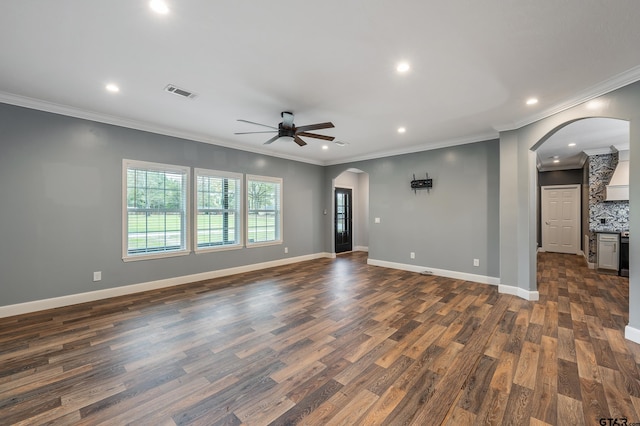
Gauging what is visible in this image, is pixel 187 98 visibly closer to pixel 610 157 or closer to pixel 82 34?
pixel 82 34

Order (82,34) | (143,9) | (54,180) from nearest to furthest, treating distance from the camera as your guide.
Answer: (143,9)
(82,34)
(54,180)

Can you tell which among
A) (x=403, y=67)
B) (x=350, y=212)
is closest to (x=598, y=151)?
(x=350, y=212)

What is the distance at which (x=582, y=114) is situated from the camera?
10.8 ft

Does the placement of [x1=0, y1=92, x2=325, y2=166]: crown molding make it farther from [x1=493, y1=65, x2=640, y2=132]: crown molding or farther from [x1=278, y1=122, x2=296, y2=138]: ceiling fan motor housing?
[x1=493, y1=65, x2=640, y2=132]: crown molding

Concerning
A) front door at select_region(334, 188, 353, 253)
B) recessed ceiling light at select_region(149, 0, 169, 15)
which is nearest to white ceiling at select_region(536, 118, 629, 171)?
front door at select_region(334, 188, 353, 253)

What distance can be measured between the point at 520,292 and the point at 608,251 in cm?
339

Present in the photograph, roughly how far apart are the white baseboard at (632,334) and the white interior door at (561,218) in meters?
6.70

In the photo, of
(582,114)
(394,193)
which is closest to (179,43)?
(582,114)

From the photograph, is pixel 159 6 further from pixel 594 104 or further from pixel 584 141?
pixel 584 141

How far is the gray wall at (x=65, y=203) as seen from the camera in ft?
11.4

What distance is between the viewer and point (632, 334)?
9.07ft

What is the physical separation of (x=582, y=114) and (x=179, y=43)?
4.60 metres

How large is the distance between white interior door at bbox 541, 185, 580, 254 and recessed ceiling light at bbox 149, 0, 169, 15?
34.7 ft

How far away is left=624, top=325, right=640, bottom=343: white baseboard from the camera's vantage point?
8.95 feet
